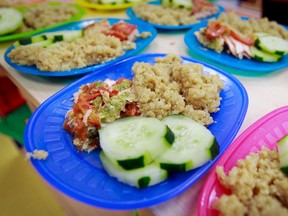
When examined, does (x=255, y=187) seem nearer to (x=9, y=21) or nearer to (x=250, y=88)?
(x=250, y=88)

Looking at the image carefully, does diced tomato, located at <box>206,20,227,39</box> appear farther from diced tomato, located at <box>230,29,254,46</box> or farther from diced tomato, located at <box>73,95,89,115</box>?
diced tomato, located at <box>73,95,89,115</box>

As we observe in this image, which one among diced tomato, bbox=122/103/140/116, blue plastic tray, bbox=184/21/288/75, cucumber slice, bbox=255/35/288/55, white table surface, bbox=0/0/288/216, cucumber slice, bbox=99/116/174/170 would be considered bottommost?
white table surface, bbox=0/0/288/216

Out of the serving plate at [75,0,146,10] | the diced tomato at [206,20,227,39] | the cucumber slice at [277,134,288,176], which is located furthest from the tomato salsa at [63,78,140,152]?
the serving plate at [75,0,146,10]

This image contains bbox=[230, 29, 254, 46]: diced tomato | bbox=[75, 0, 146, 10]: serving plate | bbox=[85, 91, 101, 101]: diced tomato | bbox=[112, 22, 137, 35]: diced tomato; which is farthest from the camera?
bbox=[75, 0, 146, 10]: serving plate

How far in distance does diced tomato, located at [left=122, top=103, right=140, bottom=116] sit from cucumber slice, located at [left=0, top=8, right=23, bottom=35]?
113 cm

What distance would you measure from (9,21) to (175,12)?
1093 millimetres

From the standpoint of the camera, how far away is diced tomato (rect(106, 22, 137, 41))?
143 cm

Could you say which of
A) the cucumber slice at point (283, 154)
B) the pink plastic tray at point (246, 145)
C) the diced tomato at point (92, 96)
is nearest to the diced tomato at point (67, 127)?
the diced tomato at point (92, 96)

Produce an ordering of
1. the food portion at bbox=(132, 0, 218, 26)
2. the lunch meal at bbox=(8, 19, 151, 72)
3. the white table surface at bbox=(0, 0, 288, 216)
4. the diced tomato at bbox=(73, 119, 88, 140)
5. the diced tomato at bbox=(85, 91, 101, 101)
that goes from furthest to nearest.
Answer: the food portion at bbox=(132, 0, 218, 26)
the lunch meal at bbox=(8, 19, 151, 72)
the white table surface at bbox=(0, 0, 288, 216)
the diced tomato at bbox=(85, 91, 101, 101)
the diced tomato at bbox=(73, 119, 88, 140)

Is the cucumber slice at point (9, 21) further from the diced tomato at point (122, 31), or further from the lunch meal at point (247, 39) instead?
the lunch meal at point (247, 39)

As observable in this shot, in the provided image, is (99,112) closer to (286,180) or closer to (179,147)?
(179,147)

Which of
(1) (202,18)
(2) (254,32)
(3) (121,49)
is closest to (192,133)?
(3) (121,49)

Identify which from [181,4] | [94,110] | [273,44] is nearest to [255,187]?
[94,110]

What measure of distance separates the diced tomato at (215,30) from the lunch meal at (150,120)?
1.08ft
